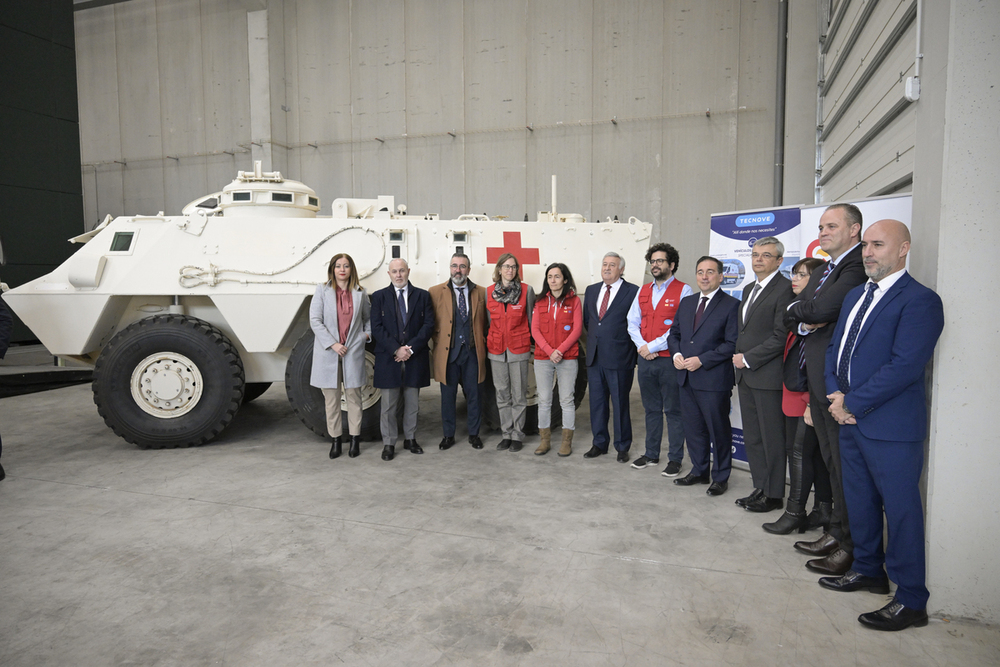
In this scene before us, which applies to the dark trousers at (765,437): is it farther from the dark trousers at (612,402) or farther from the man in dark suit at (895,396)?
the dark trousers at (612,402)

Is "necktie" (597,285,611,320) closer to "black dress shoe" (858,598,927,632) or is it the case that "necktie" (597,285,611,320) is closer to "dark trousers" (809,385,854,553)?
"dark trousers" (809,385,854,553)

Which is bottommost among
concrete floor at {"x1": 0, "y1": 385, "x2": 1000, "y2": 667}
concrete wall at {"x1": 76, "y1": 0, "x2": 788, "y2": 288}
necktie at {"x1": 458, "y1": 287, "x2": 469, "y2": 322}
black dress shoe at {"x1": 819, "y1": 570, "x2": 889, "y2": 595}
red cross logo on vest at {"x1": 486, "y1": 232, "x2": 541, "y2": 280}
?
concrete floor at {"x1": 0, "y1": 385, "x2": 1000, "y2": 667}

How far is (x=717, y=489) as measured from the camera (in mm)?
4359

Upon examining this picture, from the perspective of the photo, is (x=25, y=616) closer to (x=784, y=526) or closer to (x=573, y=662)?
(x=573, y=662)

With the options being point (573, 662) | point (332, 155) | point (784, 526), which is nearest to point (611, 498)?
point (784, 526)

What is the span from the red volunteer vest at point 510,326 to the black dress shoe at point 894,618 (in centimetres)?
313

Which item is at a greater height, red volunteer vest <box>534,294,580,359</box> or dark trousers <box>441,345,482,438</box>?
red volunteer vest <box>534,294,580,359</box>

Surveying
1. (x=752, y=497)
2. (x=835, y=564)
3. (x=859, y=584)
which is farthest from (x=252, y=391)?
(x=859, y=584)

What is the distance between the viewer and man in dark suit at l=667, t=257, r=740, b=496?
4242 mm

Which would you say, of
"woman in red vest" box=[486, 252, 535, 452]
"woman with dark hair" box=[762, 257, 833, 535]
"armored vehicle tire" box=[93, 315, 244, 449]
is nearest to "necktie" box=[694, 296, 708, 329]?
"woman with dark hair" box=[762, 257, 833, 535]

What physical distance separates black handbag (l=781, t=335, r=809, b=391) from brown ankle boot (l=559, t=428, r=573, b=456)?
2.06 metres

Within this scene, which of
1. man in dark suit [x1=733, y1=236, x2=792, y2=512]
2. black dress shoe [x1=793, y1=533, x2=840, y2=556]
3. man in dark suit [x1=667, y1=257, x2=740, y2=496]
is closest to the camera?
black dress shoe [x1=793, y1=533, x2=840, y2=556]

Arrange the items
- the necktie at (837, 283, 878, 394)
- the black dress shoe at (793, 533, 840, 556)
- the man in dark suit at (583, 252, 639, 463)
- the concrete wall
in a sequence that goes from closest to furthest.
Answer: the necktie at (837, 283, 878, 394) → the black dress shoe at (793, 533, 840, 556) → the man in dark suit at (583, 252, 639, 463) → the concrete wall

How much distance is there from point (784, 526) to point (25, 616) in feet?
12.6
